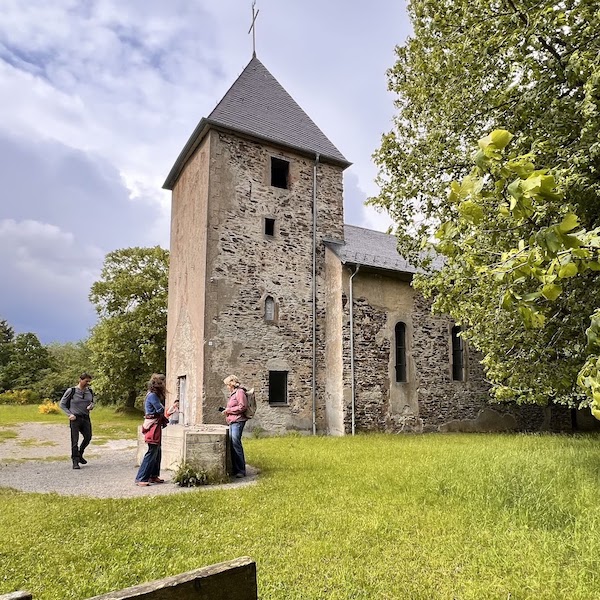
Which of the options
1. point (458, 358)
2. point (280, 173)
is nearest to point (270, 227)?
point (280, 173)

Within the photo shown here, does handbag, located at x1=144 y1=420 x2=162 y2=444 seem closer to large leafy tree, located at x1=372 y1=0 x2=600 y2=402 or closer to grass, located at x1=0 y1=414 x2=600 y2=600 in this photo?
grass, located at x1=0 y1=414 x2=600 y2=600

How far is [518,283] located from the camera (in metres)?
2.74

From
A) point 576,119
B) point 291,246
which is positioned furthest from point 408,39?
point 291,246

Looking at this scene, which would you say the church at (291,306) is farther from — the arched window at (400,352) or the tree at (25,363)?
the tree at (25,363)

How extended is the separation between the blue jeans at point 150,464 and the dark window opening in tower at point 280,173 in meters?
11.1

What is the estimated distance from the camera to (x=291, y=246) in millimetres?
15852

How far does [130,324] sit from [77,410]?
17295 mm

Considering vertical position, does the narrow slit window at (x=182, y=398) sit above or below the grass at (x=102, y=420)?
above

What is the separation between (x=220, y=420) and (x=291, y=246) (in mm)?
6218

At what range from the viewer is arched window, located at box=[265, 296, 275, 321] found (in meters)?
15.0

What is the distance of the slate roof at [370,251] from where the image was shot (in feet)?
52.1

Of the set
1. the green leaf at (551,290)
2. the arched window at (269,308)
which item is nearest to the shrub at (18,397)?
the arched window at (269,308)

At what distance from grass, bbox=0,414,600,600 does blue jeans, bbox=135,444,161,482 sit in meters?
1.40

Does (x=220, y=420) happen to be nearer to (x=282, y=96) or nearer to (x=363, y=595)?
(x=363, y=595)
